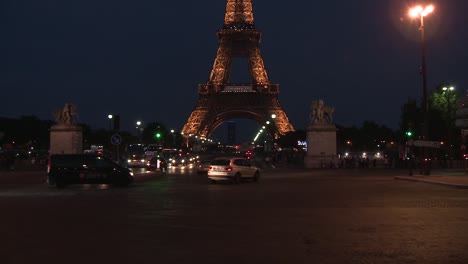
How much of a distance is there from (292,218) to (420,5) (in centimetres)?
2525

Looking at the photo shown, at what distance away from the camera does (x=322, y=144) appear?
5512 cm

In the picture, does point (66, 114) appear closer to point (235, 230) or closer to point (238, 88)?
point (235, 230)

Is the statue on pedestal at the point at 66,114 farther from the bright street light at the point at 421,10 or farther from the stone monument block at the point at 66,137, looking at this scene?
the bright street light at the point at 421,10

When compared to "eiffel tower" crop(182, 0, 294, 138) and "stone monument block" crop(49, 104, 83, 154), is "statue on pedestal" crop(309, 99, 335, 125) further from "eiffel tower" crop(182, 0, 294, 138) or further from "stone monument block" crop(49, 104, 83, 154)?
"eiffel tower" crop(182, 0, 294, 138)

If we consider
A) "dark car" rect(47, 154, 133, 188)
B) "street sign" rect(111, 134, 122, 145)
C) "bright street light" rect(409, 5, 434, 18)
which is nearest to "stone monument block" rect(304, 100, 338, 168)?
"bright street light" rect(409, 5, 434, 18)

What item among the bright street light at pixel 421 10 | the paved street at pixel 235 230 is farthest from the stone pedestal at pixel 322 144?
the paved street at pixel 235 230

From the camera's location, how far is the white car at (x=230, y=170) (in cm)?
3158

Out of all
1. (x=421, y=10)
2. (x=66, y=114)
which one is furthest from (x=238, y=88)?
(x=421, y=10)

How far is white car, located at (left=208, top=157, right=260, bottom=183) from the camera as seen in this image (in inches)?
1243

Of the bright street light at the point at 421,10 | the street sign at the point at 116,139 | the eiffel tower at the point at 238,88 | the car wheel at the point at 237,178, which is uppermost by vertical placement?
the eiffel tower at the point at 238,88

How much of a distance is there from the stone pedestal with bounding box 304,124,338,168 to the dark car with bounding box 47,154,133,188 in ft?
93.6

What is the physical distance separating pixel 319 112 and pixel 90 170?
30379mm

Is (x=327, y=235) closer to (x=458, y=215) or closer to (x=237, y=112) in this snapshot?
(x=458, y=215)

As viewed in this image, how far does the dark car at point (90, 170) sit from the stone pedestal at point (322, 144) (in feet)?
93.6
